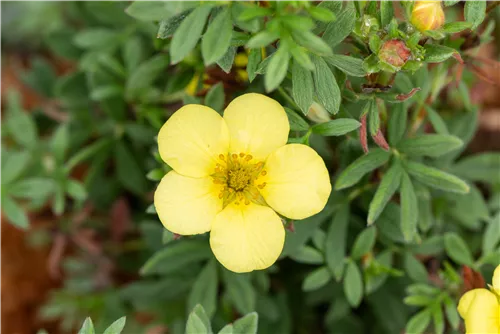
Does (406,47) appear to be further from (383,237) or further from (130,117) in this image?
(130,117)

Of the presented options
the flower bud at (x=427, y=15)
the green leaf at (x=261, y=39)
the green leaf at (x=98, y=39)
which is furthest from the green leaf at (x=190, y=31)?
the green leaf at (x=98, y=39)

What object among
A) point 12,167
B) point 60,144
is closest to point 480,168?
point 60,144

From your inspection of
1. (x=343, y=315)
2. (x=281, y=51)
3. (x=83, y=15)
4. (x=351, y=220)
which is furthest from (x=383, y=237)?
(x=83, y=15)

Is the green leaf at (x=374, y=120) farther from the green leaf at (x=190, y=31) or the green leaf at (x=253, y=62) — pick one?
the green leaf at (x=190, y=31)

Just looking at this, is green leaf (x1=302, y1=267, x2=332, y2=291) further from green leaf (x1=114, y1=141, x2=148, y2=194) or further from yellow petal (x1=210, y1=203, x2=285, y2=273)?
green leaf (x1=114, y1=141, x2=148, y2=194)

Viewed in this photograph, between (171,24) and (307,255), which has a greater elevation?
(171,24)

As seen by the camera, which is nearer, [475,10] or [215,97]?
[475,10]

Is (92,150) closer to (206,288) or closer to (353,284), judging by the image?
(206,288)
